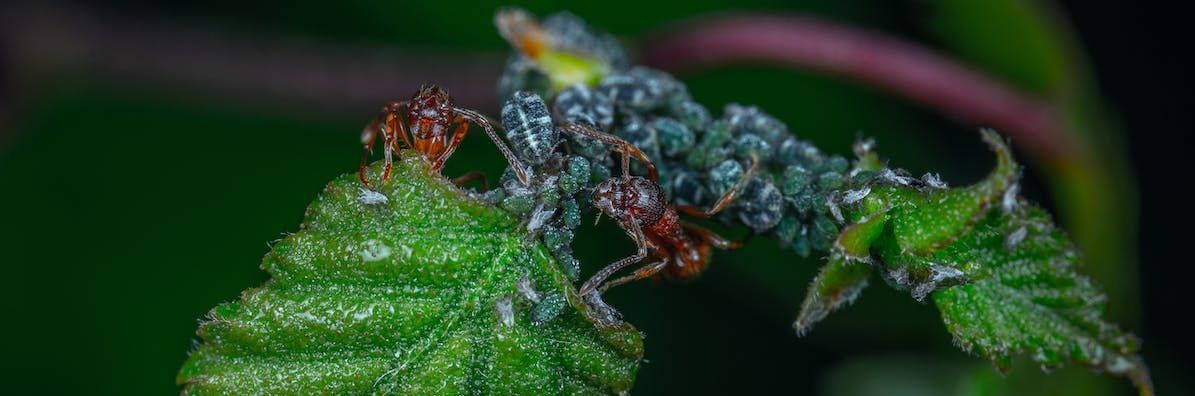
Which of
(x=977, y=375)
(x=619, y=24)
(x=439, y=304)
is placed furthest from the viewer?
(x=619, y=24)

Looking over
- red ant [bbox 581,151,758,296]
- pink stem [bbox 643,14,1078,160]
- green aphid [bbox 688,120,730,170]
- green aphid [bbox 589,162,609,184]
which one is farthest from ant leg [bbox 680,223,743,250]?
pink stem [bbox 643,14,1078,160]

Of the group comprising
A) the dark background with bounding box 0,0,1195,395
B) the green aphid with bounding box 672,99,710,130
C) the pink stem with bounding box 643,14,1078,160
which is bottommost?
the dark background with bounding box 0,0,1195,395

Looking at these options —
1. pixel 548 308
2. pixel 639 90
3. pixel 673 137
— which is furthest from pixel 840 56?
pixel 548 308

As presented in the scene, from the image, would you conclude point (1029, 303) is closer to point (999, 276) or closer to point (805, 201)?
point (999, 276)

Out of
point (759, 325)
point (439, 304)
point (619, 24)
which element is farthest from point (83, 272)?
point (439, 304)

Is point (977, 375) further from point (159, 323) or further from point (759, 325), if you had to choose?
point (159, 323)

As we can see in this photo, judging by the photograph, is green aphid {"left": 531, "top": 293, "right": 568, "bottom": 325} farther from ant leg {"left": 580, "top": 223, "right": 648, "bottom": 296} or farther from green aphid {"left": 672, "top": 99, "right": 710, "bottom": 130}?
green aphid {"left": 672, "top": 99, "right": 710, "bottom": 130}

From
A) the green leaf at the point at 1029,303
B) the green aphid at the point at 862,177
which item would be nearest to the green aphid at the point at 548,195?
the green aphid at the point at 862,177
